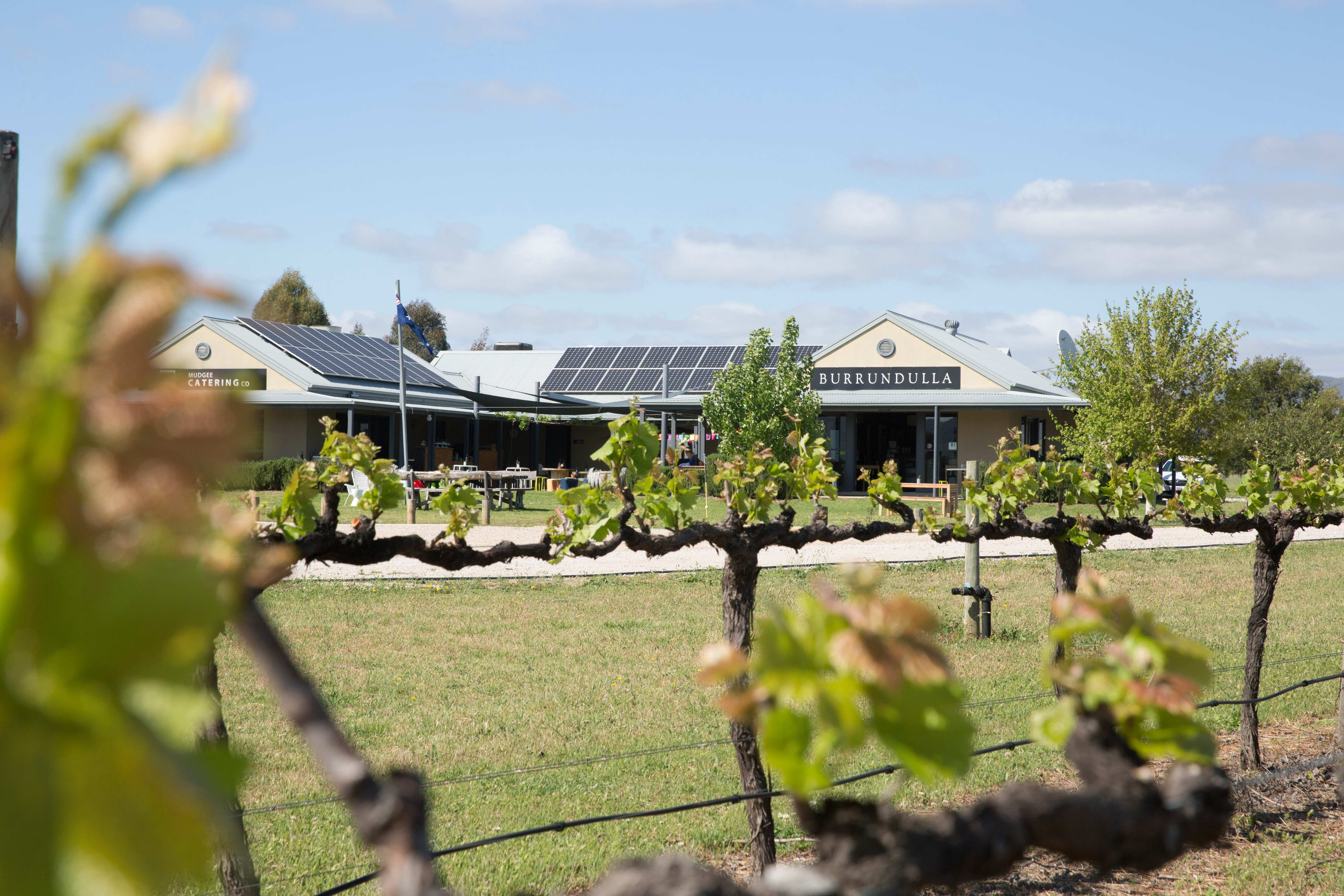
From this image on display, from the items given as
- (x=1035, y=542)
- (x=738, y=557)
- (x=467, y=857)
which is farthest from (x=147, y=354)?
(x=1035, y=542)

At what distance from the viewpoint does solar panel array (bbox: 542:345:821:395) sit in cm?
3616

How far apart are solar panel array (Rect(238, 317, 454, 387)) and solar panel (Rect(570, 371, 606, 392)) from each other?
5020mm

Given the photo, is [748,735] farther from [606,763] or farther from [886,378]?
[886,378]

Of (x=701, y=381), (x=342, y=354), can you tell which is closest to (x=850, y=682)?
(x=342, y=354)

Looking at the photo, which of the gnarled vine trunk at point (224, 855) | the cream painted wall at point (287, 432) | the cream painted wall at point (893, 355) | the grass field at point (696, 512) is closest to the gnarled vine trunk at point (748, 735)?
the gnarled vine trunk at point (224, 855)

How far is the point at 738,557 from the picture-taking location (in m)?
4.77

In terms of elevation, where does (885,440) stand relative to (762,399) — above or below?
below

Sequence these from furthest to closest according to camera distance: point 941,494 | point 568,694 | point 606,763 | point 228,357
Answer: point 228,357
point 941,494
point 568,694
point 606,763

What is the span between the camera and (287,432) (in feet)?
102

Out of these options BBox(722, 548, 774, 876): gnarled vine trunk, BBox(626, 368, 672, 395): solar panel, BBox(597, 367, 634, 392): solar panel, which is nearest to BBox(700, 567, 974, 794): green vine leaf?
BBox(722, 548, 774, 876): gnarled vine trunk

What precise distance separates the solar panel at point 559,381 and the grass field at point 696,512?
1253 centimetres

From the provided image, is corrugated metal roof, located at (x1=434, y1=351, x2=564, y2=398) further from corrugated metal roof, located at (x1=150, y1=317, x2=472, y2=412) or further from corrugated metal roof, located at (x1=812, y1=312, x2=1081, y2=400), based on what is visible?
corrugated metal roof, located at (x1=812, y1=312, x2=1081, y2=400)

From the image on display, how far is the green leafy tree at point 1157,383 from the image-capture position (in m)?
27.4

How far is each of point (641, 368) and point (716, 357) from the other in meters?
2.97
